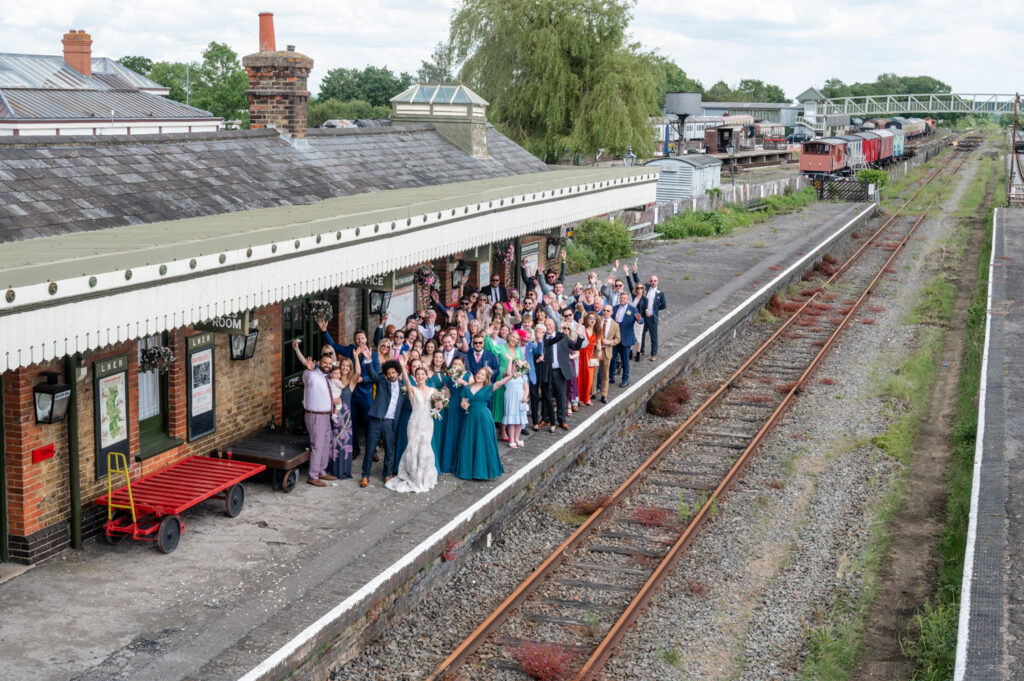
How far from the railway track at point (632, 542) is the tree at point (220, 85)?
223 ft

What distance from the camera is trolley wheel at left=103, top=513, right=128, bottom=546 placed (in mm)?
9148

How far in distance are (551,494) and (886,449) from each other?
4905 mm

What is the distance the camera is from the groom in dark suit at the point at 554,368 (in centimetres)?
1284

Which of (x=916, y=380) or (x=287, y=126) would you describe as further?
(x=916, y=380)

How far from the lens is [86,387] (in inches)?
354

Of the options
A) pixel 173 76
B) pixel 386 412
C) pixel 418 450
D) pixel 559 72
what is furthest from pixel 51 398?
pixel 173 76

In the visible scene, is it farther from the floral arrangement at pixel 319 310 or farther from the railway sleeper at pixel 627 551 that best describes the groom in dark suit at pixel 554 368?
the railway sleeper at pixel 627 551

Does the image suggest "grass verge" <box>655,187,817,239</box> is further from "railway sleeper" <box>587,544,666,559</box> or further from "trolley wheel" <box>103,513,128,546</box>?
"trolley wheel" <box>103,513,128,546</box>

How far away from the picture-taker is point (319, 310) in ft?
39.0

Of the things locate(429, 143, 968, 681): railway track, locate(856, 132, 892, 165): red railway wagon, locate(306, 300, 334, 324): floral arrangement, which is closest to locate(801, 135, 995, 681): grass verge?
locate(429, 143, 968, 681): railway track

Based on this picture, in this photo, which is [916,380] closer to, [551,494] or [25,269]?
[551,494]

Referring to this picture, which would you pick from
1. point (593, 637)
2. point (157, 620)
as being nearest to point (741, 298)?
point (593, 637)

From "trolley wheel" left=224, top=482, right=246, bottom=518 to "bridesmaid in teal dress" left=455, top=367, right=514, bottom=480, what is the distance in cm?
228

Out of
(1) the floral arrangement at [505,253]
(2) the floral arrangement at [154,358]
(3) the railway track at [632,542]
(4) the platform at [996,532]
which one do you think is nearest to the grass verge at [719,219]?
(3) the railway track at [632,542]
